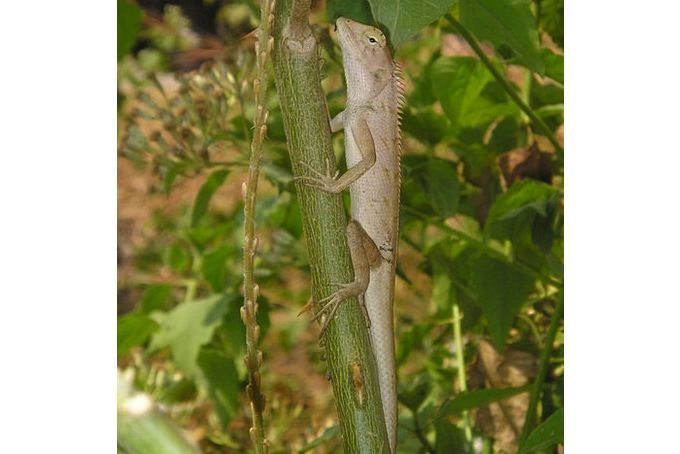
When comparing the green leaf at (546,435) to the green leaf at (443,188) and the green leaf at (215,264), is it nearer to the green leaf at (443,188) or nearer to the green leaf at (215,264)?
the green leaf at (443,188)

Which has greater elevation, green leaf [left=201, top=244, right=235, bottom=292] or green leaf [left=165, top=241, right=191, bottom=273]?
green leaf [left=165, top=241, right=191, bottom=273]

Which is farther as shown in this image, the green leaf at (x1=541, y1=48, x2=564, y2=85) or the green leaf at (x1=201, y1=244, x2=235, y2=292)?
the green leaf at (x1=201, y1=244, x2=235, y2=292)

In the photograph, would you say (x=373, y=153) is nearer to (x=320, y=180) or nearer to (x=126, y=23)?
(x=320, y=180)

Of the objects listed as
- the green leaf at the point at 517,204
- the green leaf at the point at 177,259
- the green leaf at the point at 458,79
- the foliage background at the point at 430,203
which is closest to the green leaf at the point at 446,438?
the foliage background at the point at 430,203

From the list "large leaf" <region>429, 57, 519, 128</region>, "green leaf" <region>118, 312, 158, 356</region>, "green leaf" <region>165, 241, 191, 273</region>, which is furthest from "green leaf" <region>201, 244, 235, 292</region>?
"large leaf" <region>429, 57, 519, 128</region>

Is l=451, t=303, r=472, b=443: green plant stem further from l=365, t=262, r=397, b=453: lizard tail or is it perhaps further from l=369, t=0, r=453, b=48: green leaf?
l=369, t=0, r=453, b=48: green leaf

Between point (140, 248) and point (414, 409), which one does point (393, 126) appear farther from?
point (140, 248)

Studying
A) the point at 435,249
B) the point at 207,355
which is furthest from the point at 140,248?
the point at 435,249
